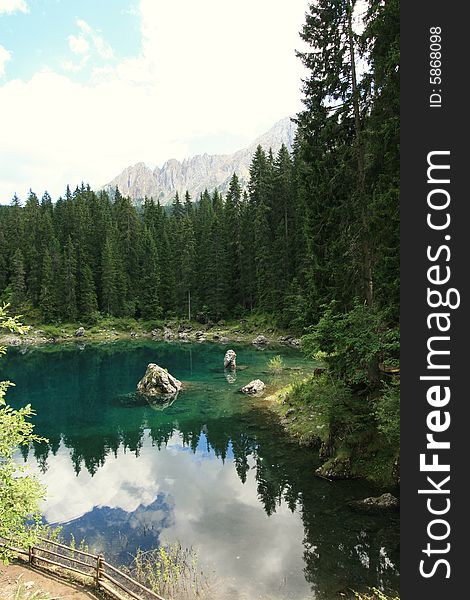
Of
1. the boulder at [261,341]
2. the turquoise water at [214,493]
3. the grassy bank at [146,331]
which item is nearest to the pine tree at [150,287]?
the grassy bank at [146,331]

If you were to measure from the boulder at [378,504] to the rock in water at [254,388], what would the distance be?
18041 millimetres

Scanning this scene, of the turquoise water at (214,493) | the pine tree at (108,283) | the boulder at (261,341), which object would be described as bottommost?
the turquoise water at (214,493)

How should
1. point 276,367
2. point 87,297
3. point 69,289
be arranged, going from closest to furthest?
point 276,367
point 69,289
point 87,297

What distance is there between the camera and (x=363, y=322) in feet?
53.1

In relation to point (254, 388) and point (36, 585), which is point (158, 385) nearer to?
point (254, 388)

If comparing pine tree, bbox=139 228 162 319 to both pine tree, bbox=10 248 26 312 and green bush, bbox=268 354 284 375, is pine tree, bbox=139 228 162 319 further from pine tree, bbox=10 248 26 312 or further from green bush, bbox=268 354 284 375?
green bush, bbox=268 354 284 375

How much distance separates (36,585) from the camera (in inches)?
432

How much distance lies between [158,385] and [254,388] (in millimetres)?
8815

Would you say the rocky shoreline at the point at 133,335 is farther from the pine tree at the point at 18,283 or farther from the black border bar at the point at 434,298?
the black border bar at the point at 434,298

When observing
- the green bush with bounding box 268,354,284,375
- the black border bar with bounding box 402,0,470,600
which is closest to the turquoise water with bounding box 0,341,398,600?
the green bush with bounding box 268,354,284,375

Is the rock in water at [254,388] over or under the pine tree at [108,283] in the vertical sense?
Result: under

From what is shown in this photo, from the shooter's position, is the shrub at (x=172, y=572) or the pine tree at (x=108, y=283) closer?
the shrub at (x=172, y=572)

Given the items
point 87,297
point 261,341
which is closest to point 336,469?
point 261,341

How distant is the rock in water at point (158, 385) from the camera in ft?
118
